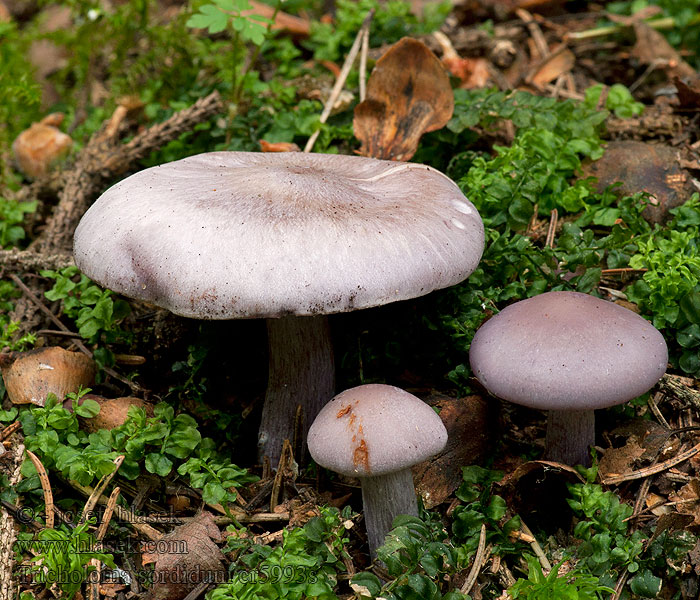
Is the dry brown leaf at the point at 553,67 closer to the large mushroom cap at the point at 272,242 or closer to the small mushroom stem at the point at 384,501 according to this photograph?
the large mushroom cap at the point at 272,242

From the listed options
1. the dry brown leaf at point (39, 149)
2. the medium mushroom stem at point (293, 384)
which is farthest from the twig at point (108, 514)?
the dry brown leaf at point (39, 149)

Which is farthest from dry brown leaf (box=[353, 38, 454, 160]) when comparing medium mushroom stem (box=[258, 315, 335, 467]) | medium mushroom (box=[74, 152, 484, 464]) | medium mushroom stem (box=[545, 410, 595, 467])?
medium mushroom stem (box=[545, 410, 595, 467])

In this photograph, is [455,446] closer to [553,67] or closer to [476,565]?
[476,565]

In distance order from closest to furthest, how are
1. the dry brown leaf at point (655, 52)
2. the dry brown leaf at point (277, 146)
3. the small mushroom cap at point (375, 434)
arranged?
the small mushroom cap at point (375, 434), the dry brown leaf at point (277, 146), the dry brown leaf at point (655, 52)

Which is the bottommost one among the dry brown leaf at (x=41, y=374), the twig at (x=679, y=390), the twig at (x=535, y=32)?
the twig at (x=679, y=390)

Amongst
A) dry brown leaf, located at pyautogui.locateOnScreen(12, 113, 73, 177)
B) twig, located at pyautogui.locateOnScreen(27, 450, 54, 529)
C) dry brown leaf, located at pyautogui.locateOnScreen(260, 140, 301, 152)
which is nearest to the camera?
twig, located at pyautogui.locateOnScreen(27, 450, 54, 529)

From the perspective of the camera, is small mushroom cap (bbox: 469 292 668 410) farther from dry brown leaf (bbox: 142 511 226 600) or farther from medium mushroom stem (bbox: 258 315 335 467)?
dry brown leaf (bbox: 142 511 226 600)

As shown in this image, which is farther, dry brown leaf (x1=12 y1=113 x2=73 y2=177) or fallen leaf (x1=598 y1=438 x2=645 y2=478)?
dry brown leaf (x1=12 y1=113 x2=73 y2=177)

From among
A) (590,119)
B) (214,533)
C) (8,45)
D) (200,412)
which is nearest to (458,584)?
(214,533)
